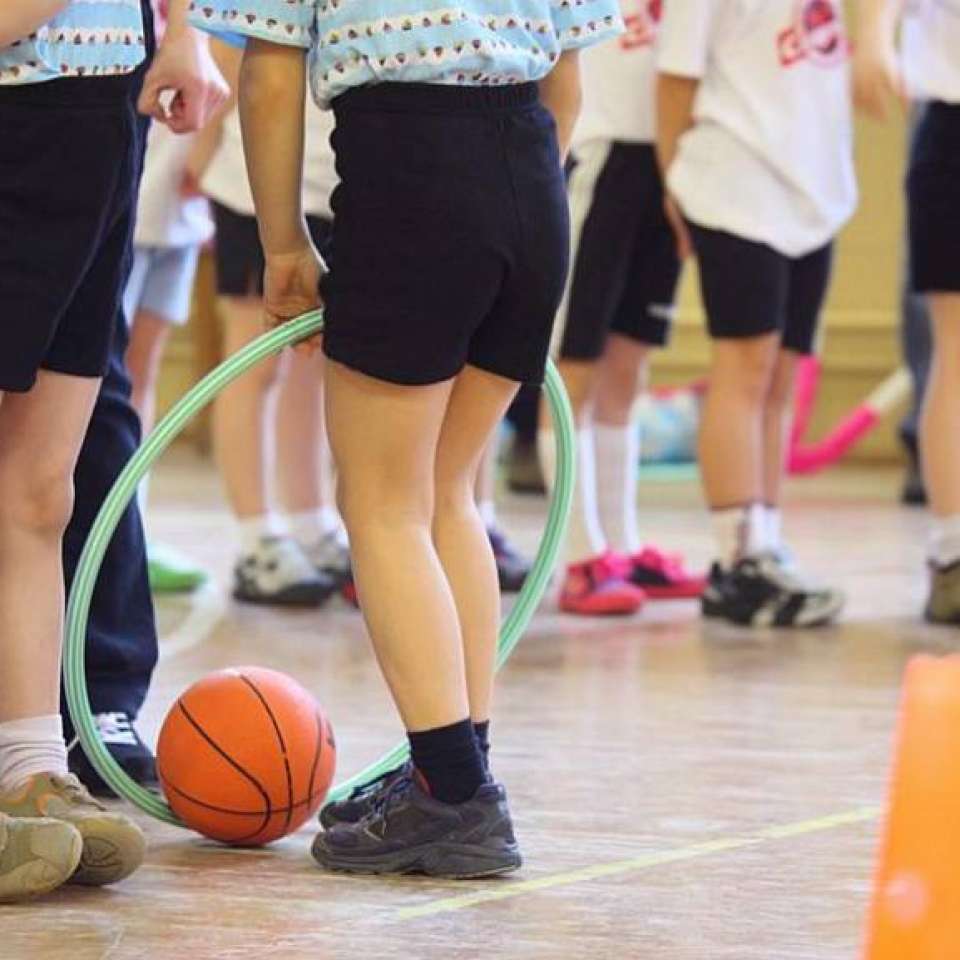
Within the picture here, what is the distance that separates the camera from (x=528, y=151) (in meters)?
1.96

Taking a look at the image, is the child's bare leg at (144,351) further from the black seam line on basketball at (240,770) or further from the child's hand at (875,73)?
the black seam line on basketball at (240,770)

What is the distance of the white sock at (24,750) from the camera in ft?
6.68

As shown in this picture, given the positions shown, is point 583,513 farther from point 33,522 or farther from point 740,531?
point 33,522

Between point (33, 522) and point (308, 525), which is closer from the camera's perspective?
point (33, 522)

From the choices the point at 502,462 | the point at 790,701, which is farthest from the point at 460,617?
the point at 502,462

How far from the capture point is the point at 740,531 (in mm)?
3627

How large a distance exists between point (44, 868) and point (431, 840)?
344mm

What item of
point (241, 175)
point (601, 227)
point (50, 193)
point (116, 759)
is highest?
point (50, 193)

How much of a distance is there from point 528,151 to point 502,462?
13.1ft

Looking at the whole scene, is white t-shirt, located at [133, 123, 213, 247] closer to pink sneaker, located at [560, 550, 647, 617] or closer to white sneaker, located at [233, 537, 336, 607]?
white sneaker, located at [233, 537, 336, 607]

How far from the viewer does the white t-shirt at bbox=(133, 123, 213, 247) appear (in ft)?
11.0

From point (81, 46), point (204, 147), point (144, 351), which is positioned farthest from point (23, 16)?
point (144, 351)

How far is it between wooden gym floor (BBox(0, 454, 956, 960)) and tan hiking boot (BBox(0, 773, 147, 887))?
26 mm

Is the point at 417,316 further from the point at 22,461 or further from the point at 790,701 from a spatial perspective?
the point at 790,701
